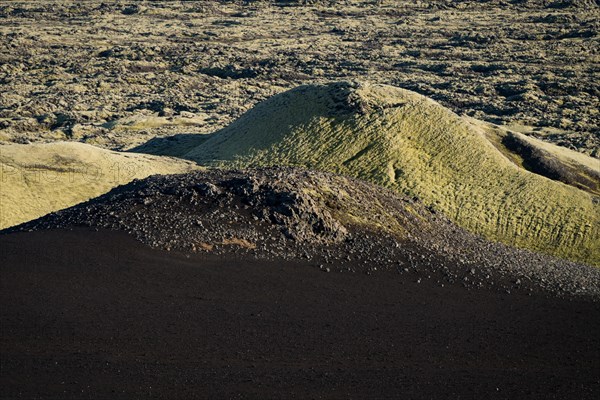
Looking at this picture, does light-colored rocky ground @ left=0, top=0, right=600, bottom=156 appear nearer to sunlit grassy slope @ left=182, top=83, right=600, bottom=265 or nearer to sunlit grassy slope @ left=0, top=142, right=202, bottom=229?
sunlit grassy slope @ left=0, top=142, right=202, bottom=229

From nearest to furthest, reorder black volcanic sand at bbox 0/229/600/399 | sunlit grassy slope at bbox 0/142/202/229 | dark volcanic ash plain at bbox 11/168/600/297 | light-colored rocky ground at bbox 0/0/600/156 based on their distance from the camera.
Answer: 1. black volcanic sand at bbox 0/229/600/399
2. dark volcanic ash plain at bbox 11/168/600/297
3. sunlit grassy slope at bbox 0/142/202/229
4. light-colored rocky ground at bbox 0/0/600/156

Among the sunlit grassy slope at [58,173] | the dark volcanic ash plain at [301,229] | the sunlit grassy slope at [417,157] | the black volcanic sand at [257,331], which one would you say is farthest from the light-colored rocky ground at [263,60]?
the black volcanic sand at [257,331]

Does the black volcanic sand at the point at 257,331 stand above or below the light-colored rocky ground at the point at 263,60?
above

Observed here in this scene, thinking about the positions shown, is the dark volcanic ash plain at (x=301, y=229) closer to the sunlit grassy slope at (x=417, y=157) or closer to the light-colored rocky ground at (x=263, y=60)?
the sunlit grassy slope at (x=417, y=157)

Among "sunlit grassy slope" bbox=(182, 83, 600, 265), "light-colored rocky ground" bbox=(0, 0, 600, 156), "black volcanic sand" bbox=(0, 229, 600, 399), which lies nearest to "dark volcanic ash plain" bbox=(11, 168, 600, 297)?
"black volcanic sand" bbox=(0, 229, 600, 399)

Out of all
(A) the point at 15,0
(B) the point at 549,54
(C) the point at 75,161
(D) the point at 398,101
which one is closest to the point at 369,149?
(D) the point at 398,101

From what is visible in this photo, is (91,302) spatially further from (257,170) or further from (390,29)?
(390,29)
